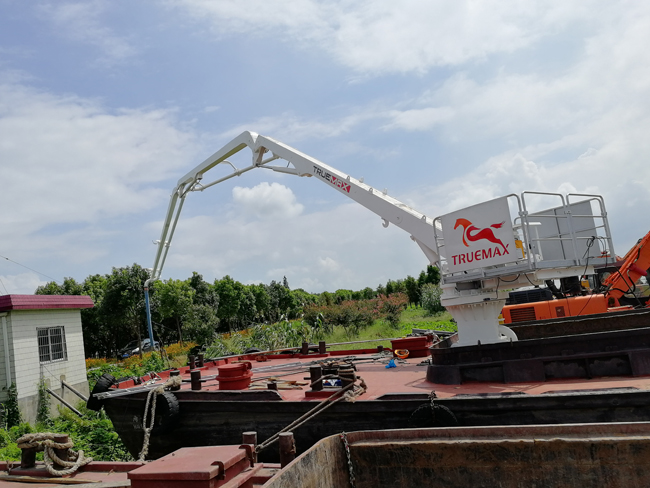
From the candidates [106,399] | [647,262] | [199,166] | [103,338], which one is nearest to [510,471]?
[106,399]

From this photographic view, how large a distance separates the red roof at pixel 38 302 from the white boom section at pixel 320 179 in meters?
4.09

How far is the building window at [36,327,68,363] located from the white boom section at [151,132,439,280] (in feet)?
16.6

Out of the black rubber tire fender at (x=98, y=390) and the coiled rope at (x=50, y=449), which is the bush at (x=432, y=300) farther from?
the coiled rope at (x=50, y=449)

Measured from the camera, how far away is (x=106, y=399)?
7.19 metres

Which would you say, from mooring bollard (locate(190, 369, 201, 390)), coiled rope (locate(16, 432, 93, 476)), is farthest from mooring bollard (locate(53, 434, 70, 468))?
mooring bollard (locate(190, 369, 201, 390))

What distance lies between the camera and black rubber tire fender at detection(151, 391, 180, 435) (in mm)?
6316

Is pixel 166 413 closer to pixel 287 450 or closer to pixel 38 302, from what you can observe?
pixel 287 450

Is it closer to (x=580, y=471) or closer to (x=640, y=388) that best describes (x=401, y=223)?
(x=640, y=388)

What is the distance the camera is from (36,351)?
495 inches

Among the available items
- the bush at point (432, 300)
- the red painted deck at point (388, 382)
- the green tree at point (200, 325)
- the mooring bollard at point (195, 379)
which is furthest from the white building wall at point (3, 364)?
the bush at point (432, 300)

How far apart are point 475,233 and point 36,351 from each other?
473 inches

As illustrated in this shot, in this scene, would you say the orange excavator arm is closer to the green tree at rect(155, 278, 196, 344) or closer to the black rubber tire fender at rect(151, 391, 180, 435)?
the black rubber tire fender at rect(151, 391, 180, 435)

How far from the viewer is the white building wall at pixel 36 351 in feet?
39.3

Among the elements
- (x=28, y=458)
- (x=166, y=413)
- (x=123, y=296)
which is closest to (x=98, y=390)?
(x=166, y=413)
